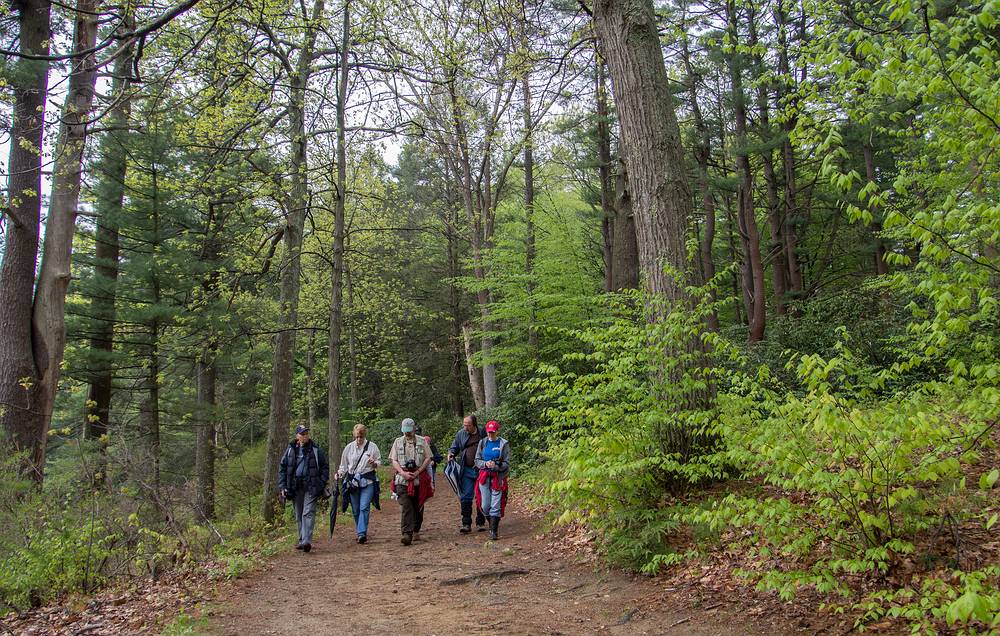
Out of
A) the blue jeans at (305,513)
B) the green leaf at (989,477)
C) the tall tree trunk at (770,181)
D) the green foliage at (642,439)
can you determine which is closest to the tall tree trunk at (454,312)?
the tall tree trunk at (770,181)

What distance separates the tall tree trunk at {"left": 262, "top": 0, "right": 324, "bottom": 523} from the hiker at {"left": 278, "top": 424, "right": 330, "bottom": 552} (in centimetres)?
366

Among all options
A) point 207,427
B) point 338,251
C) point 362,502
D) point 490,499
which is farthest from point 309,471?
point 207,427

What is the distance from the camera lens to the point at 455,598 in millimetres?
5504

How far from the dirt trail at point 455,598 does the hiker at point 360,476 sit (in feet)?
2.61

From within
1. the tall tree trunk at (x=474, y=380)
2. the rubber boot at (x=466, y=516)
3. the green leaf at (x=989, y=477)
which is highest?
the tall tree trunk at (x=474, y=380)

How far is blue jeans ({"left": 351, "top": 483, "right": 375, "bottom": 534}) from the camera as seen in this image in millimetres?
8883

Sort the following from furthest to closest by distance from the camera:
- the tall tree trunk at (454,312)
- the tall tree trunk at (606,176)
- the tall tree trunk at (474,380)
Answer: the tall tree trunk at (454,312)
the tall tree trunk at (474,380)
the tall tree trunk at (606,176)

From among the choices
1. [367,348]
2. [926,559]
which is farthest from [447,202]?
[926,559]

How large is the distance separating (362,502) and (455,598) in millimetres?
3787

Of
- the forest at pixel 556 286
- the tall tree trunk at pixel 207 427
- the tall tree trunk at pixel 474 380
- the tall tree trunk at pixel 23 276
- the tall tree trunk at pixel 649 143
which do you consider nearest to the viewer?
the forest at pixel 556 286

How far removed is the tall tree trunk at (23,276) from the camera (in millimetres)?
9820

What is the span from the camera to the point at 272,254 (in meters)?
13.5

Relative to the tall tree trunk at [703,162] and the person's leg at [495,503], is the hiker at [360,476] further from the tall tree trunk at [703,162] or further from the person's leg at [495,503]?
the tall tree trunk at [703,162]

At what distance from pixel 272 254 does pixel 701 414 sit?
11.1 metres
